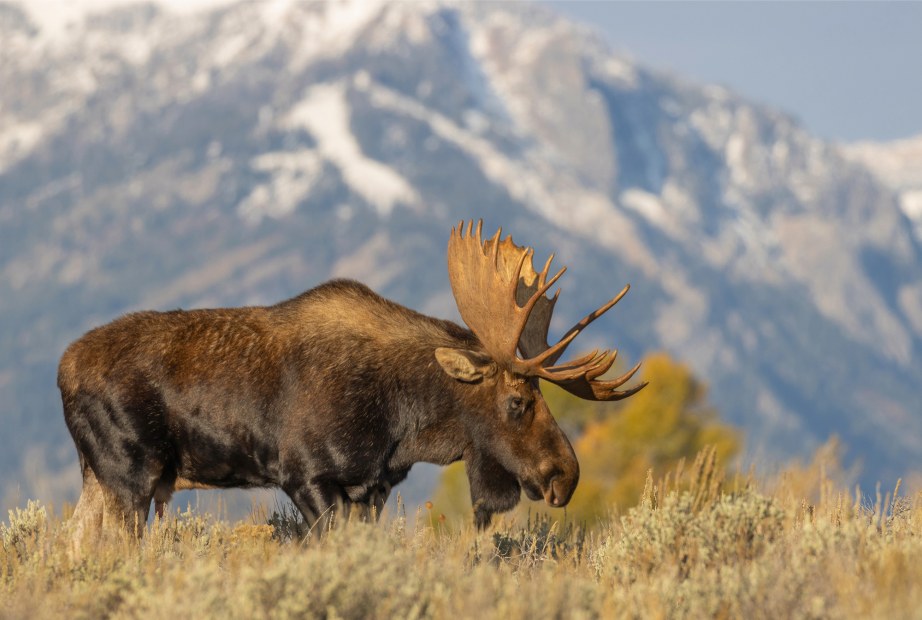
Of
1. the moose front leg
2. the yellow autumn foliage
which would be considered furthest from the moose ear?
the yellow autumn foliage

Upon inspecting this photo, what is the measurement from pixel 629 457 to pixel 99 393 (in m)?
70.2

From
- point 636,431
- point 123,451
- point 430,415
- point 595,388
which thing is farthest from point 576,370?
point 636,431

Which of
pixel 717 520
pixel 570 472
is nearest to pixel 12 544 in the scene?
pixel 570 472

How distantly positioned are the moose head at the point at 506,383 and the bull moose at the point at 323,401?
0.03ft

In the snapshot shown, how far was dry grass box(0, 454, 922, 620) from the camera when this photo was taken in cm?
611

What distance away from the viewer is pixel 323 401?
9.09 meters

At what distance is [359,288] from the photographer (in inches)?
404

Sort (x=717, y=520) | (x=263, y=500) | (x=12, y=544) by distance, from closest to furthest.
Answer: (x=717, y=520) → (x=12, y=544) → (x=263, y=500)

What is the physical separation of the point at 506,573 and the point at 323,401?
Result: 2.48 meters

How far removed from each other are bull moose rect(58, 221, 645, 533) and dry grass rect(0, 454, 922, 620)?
0.54m

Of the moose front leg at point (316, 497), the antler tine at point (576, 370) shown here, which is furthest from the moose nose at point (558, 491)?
the moose front leg at point (316, 497)

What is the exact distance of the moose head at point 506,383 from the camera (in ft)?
30.3

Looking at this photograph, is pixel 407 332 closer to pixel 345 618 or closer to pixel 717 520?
pixel 717 520

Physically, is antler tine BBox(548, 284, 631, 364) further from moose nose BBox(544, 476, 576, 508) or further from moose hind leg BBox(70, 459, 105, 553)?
moose hind leg BBox(70, 459, 105, 553)
